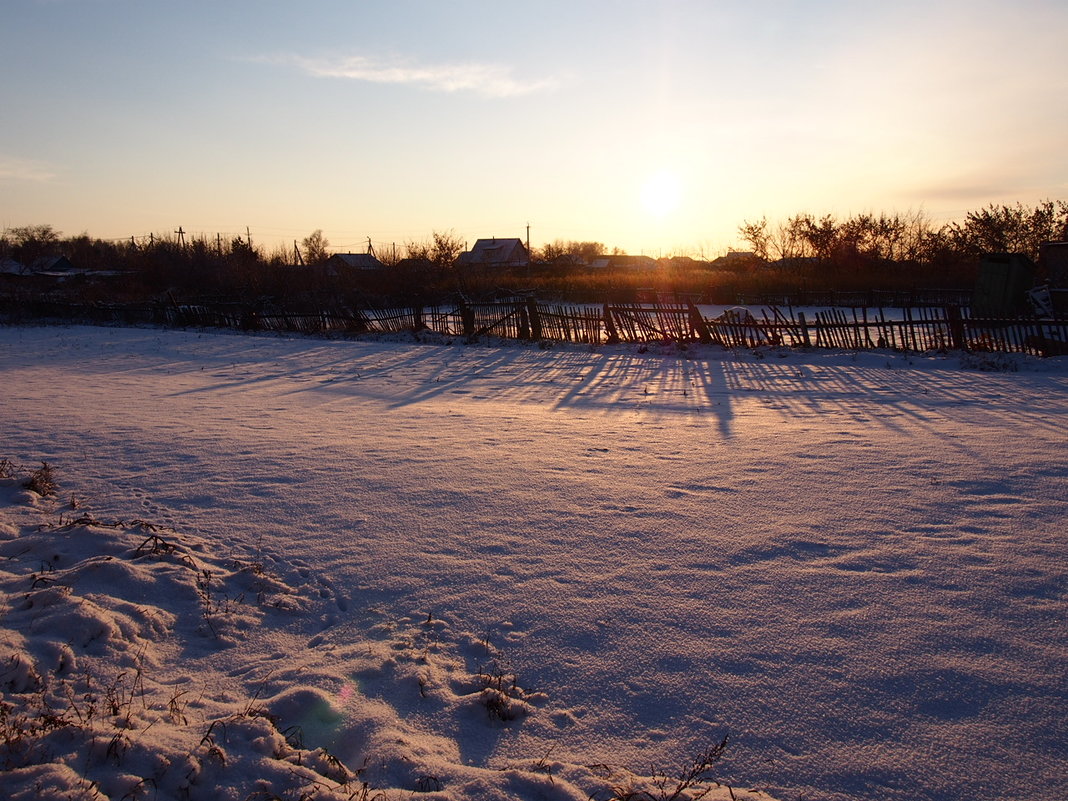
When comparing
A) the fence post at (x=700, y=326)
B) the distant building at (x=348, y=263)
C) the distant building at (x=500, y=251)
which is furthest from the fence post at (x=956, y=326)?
the distant building at (x=500, y=251)

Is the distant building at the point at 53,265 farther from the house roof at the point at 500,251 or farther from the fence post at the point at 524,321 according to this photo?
the fence post at the point at 524,321

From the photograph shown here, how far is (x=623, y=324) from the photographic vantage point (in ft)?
54.9

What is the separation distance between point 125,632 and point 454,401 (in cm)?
647

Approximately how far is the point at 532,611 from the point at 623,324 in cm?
1383

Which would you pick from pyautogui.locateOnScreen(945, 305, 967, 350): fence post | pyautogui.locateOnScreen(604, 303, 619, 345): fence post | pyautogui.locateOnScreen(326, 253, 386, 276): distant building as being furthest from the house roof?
pyautogui.locateOnScreen(945, 305, 967, 350): fence post

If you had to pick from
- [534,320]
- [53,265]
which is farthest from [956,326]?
[53,265]

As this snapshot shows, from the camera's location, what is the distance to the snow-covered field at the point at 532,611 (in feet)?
7.72

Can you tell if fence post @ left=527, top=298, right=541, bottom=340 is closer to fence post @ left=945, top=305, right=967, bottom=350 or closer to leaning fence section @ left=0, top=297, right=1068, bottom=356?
leaning fence section @ left=0, top=297, right=1068, bottom=356

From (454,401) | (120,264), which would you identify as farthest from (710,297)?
(120,264)

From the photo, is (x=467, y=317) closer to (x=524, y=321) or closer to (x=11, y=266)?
(x=524, y=321)

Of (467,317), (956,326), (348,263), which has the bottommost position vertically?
(956,326)

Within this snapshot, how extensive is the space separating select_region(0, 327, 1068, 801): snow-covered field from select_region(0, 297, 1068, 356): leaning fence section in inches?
282

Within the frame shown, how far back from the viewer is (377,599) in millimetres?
3598

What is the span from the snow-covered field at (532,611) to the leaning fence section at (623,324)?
7166mm
